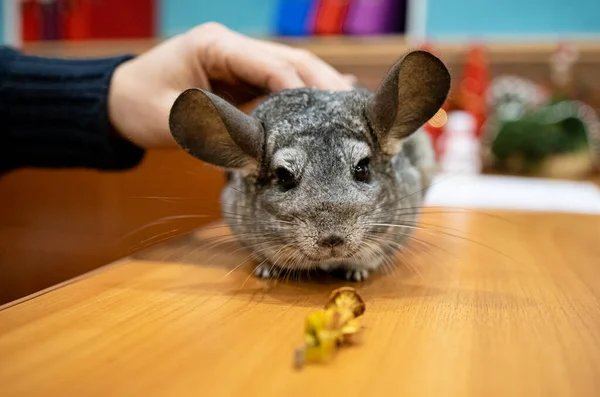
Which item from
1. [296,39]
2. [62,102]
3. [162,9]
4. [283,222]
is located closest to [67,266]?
[62,102]

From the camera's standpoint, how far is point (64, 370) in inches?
25.0

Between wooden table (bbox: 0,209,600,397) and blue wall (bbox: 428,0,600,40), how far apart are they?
8.17 feet

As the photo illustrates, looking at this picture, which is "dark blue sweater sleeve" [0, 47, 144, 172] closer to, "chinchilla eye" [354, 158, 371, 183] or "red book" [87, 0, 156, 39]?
"chinchilla eye" [354, 158, 371, 183]

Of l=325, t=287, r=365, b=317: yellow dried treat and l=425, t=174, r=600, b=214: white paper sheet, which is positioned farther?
l=425, t=174, r=600, b=214: white paper sheet

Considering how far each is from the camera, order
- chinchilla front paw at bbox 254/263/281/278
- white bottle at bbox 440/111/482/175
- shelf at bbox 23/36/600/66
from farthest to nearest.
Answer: shelf at bbox 23/36/600/66 → white bottle at bbox 440/111/482/175 → chinchilla front paw at bbox 254/263/281/278

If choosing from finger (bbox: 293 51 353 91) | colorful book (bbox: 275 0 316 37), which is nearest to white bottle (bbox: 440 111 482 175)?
colorful book (bbox: 275 0 316 37)

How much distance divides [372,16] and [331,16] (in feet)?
0.72

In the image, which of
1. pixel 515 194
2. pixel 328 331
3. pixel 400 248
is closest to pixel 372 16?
pixel 515 194

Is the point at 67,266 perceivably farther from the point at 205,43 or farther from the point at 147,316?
the point at 147,316

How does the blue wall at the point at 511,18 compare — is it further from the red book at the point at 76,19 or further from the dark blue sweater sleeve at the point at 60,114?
the dark blue sweater sleeve at the point at 60,114

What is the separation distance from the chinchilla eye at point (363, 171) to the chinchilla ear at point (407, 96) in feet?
0.19

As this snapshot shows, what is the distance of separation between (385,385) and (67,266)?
143cm

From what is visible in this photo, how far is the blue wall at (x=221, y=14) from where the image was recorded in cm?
382

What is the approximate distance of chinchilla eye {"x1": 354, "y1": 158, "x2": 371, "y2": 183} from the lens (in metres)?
1.02
